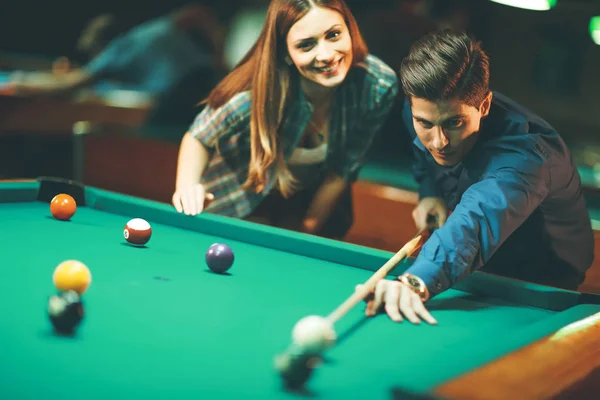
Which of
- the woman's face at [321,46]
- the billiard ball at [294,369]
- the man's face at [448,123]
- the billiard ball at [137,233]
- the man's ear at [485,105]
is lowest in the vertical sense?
the billiard ball at [294,369]

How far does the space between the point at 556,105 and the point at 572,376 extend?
19.9 feet

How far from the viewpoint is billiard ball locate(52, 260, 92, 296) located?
5.18ft

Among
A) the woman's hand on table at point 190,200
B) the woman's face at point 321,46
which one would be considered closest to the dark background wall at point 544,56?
the woman's face at point 321,46

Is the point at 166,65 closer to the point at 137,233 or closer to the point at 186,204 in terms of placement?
the point at 186,204

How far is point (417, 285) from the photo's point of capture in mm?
1731

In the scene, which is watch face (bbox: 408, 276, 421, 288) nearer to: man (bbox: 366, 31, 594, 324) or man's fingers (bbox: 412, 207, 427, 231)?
man (bbox: 366, 31, 594, 324)

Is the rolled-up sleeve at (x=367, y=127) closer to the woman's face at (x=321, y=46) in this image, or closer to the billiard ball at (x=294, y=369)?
the woman's face at (x=321, y=46)

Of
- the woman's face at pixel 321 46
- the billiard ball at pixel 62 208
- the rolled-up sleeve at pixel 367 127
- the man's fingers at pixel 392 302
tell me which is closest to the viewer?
the man's fingers at pixel 392 302

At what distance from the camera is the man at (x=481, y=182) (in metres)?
1.78

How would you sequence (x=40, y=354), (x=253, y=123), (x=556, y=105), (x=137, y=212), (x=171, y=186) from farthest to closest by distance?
(x=556, y=105) < (x=171, y=186) < (x=253, y=123) < (x=137, y=212) < (x=40, y=354)

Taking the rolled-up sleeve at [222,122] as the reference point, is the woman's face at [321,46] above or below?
above

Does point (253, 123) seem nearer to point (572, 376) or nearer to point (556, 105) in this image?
point (572, 376)

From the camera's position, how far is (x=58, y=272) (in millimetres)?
1595

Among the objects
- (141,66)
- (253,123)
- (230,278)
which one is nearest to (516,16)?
(141,66)
